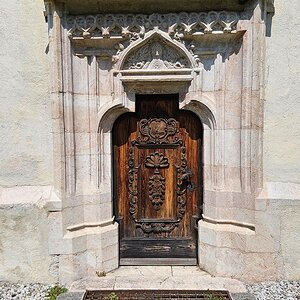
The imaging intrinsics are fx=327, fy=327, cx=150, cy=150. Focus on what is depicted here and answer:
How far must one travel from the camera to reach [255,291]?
3857 millimetres

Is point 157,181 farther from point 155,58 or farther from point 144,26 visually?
point 144,26

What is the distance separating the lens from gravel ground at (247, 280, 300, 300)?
147 inches

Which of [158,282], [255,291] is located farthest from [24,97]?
[255,291]

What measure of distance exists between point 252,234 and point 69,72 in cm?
297

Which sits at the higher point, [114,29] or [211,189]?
[114,29]

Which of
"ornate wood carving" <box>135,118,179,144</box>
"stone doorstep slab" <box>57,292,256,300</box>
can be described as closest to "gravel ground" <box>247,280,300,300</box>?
"stone doorstep slab" <box>57,292,256,300</box>

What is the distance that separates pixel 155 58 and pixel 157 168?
144cm

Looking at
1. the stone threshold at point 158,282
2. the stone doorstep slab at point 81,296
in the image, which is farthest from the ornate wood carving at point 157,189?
the stone doorstep slab at point 81,296

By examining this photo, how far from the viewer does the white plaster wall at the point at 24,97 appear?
392cm

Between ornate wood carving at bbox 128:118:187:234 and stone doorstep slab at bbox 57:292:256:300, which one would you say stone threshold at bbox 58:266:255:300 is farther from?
ornate wood carving at bbox 128:118:187:234

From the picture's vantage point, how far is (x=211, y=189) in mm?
4254

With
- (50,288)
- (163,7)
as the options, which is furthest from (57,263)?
(163,7)

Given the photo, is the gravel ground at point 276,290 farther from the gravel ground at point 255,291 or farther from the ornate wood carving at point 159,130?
the ornate wood carving at point 159,130

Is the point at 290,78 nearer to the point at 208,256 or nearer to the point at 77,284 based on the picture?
the point at 208,256
